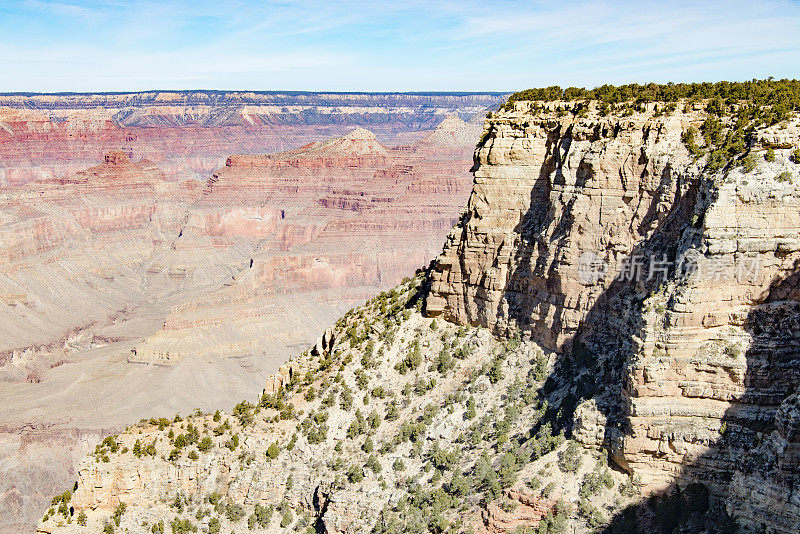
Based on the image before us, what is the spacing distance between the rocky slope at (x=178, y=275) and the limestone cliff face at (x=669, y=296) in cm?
5805

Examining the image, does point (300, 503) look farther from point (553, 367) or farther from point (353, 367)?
point (553, 367)

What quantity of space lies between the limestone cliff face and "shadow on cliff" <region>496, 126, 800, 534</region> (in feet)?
0.21

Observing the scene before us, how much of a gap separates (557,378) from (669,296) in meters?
8.44

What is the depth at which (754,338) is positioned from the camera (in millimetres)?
26625

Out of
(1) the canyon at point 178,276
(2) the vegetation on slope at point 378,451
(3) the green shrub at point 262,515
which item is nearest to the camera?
(2) the vegetation on slope at point 378,451

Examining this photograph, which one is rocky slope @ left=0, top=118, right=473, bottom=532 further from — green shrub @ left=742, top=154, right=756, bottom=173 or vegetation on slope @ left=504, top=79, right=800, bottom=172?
green shrub @ left=742, top=154, right=756, bottom=173

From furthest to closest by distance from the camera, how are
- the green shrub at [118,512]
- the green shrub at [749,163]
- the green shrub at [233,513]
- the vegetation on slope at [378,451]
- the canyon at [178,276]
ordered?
the canyon at [178,276], the green shrub at [233,513], the green shrub at [118,512], the vegetation on slope at [378,451], the green shrub at [749,163]

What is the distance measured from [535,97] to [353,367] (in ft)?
53.7

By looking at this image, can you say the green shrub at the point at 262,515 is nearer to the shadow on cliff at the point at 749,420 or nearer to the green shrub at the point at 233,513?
the green shrub at the point at 233,513

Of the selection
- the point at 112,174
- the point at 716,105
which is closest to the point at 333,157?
the point at 112,174

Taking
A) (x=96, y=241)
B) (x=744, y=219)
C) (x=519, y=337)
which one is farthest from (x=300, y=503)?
(x=96, y=241)

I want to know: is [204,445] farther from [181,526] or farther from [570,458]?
[570,458]

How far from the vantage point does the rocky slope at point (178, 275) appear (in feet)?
305

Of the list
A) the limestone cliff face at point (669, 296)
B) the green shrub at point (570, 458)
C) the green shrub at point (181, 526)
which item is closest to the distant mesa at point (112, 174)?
the green shrub at point (181, 526)
